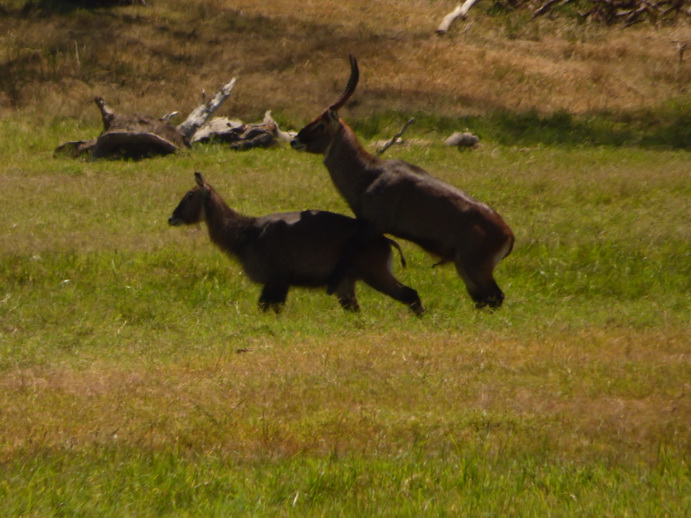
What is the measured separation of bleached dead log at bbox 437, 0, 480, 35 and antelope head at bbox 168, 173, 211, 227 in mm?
18368

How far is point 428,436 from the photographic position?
6.27m

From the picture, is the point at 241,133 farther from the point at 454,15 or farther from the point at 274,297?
the point at 454,15

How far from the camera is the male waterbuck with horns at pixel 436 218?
1023 cm

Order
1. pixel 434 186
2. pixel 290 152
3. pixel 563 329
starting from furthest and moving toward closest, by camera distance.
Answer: pixel 290 152
pixel 434 186
pixel 563 329

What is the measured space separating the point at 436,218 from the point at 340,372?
9.81 ft

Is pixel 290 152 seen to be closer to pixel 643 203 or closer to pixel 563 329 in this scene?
pixel 643 203

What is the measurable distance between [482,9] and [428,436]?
26659 millimetres

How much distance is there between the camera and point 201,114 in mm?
20453

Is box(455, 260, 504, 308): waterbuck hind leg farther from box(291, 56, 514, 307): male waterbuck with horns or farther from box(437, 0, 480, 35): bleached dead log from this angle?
box(437, 0, 480, 35): bleached dead log

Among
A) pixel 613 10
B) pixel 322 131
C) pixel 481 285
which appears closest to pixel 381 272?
pixel 481 285

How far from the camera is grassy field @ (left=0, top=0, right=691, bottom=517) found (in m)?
5.41

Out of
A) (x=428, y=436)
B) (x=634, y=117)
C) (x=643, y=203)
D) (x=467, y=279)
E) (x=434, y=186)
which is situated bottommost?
(x=634, y=117)

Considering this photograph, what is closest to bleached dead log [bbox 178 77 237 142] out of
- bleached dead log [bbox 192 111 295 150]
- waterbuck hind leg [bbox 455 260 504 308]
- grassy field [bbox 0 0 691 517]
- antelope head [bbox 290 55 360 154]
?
bleached dead log [bbox 192 111 295 150]

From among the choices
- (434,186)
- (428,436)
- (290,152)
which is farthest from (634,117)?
(428,436)
